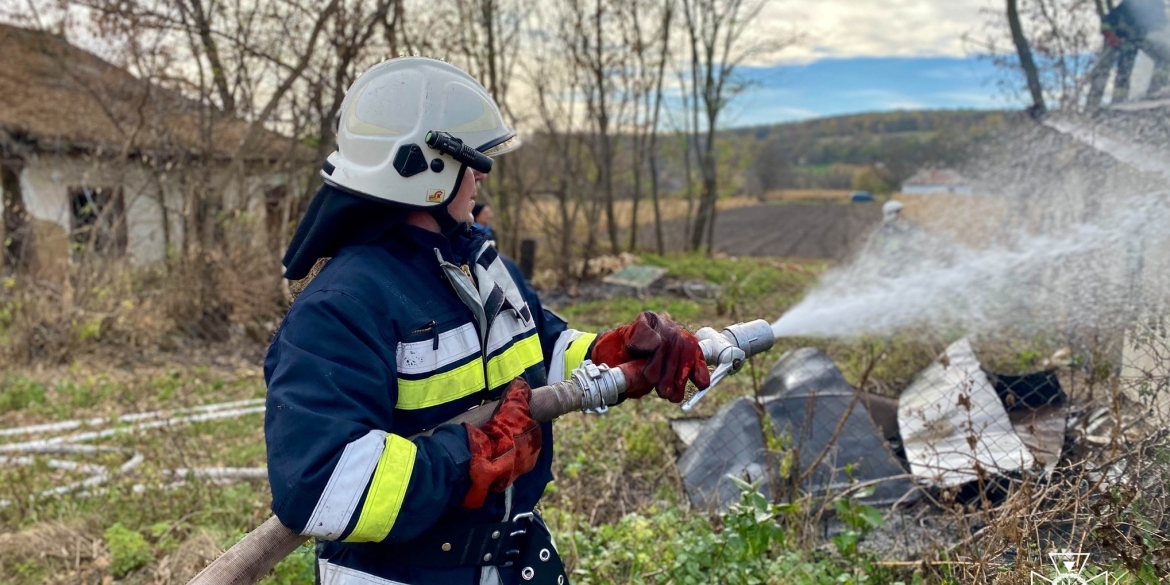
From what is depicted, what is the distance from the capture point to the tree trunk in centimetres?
820

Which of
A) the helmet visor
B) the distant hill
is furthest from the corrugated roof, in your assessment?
the distant hill

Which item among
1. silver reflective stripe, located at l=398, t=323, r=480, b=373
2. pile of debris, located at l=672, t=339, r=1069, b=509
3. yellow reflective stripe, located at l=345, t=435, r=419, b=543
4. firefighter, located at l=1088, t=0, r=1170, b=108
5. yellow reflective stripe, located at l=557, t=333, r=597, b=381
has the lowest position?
pile of debris, located at l=672, t=339, r=1069, b=509

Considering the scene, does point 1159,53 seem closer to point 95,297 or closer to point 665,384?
point 665,384

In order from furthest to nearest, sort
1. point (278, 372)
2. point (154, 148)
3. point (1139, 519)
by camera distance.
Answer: point (154, 148), point (1139, 519), point (278, 372)

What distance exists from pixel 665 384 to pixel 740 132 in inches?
740

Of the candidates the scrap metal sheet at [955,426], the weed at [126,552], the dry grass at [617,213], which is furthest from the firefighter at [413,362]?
the dry grass at [617,213]

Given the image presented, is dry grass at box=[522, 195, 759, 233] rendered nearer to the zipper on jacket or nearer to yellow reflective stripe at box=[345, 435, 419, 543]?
the zipper on jacket

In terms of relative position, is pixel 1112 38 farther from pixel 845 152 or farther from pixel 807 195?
pixel 845 152

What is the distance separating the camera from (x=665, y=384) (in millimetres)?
1904

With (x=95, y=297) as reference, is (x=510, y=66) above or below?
above

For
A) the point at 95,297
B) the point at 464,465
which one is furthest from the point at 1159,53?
the point at 95,297

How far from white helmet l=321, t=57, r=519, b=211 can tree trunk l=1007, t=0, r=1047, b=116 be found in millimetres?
8273

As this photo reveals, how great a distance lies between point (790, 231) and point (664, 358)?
107 ft

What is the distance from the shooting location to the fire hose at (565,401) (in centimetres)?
154
